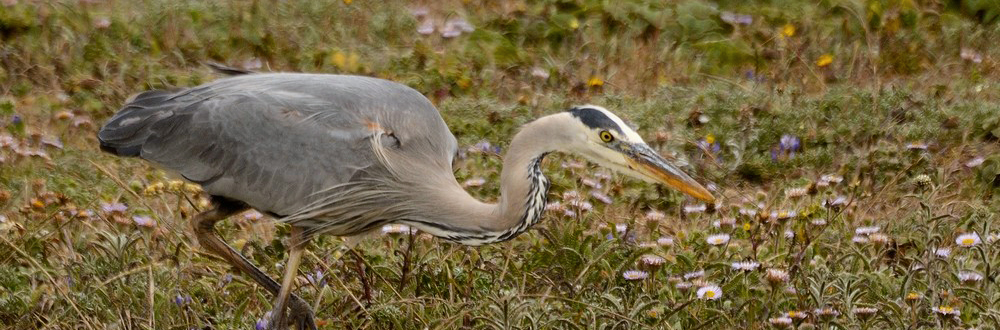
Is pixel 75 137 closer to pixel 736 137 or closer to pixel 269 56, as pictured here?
pixel 269 56

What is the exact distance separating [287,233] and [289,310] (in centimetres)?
61

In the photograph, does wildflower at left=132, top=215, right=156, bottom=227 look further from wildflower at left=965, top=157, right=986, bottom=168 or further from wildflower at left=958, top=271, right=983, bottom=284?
wildflower at left=965, top=157, right=986, bottom=168

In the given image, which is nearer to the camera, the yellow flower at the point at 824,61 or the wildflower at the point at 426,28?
the yellow flower at the point at 824,61

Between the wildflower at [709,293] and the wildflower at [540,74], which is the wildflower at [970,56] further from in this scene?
the wildflower at [709,293]

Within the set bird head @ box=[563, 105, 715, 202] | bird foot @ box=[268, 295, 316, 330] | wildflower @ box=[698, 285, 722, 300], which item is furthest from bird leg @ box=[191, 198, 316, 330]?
wildflower @ box=[698, 285, 722, 300]

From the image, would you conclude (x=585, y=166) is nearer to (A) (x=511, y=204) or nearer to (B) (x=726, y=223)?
(B) (x=726, y=223)

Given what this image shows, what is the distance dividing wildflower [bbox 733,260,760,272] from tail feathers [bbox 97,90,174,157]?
1.98 meters

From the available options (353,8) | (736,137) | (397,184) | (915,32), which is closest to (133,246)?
(397,184)

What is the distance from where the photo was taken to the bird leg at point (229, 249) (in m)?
4.44

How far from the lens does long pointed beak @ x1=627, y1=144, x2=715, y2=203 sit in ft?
13.8

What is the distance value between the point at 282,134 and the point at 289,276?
484 mm

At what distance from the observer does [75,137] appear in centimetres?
659

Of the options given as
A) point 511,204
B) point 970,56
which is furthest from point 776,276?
point 970,56

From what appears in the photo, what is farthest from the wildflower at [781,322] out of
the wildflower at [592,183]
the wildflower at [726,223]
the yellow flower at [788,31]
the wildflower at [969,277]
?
the yellow flower at [788,31]
